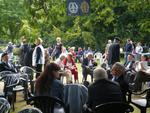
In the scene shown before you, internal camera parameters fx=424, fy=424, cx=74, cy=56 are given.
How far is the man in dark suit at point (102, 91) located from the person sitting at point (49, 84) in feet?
2.23

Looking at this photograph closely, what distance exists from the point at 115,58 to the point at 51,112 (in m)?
10.3

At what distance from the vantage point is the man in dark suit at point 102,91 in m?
6.95

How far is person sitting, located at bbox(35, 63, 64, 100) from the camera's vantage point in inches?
290

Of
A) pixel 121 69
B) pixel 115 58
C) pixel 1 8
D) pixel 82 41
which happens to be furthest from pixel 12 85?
pixel 1 8

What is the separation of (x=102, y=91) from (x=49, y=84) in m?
1.01

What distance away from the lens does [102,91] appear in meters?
6.94

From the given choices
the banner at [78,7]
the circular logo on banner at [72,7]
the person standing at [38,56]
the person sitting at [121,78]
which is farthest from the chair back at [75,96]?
the person standing at [38,56]

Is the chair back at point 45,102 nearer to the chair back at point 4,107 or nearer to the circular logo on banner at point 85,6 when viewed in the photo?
the chair back at point 4,107

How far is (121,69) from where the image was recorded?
28.9 ft

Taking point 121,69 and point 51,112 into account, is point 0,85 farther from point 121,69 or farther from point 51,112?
point 51,112

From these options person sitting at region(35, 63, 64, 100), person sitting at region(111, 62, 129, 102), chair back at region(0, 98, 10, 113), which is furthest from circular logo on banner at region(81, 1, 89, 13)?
chair back at region(0, 98, 10, 113)

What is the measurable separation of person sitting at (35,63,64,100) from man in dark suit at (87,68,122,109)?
26.8 inches

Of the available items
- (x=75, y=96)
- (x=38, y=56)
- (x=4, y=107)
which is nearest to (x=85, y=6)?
(x=38, y=56)

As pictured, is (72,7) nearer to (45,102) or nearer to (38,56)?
(38,56)
